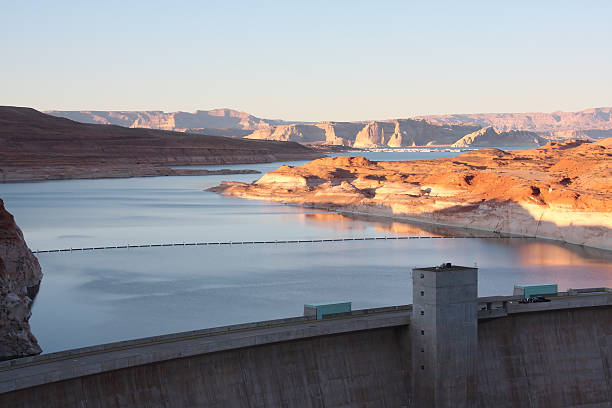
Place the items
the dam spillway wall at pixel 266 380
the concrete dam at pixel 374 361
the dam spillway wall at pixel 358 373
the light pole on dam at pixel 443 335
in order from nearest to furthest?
the dam spillway wall at pixel 266 380 → the concrete dam at pixel 374 361 → the dam spillway wall at pixel 358 373 → the light pole on dam at pixel 443 335

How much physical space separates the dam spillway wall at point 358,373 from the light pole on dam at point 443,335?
2.39 ft

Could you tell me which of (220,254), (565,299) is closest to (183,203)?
(220,254)

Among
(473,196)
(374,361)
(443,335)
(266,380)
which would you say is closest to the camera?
(266,380)

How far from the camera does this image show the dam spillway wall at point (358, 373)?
21344mm

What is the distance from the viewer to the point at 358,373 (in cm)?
2548

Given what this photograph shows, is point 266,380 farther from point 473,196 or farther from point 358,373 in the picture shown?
point 473,196

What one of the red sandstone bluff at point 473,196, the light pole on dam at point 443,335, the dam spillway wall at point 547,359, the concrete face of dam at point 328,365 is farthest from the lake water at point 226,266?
the light pole on dam at point 443,335

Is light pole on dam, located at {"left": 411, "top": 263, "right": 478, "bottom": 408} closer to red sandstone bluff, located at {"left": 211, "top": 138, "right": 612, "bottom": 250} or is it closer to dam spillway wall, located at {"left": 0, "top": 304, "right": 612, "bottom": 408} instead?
dam spillway wall, located at {"left": 0, "top": 304, "right": 612, "bottom": 408}

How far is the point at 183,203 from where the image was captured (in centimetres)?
11338

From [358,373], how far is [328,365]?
110 centimetres

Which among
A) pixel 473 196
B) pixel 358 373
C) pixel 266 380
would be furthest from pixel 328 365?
pixel 473 196

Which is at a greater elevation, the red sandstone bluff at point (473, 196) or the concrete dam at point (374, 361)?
the concrete dam at point (374, 361)

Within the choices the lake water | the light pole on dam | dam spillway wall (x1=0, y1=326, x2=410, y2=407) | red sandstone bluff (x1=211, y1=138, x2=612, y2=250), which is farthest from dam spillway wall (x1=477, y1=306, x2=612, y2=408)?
red sandstone bluff (x1=211, y1=138, x2=612, y2=250)

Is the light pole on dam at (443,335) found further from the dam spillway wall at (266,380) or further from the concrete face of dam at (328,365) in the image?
the dam spillway wall at (266,380)
